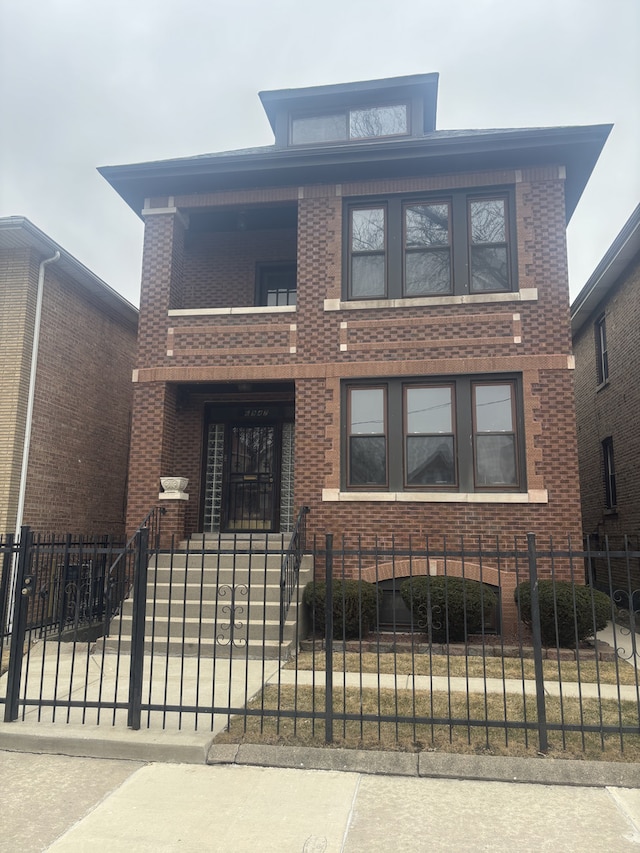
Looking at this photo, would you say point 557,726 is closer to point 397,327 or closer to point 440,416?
point 440,416

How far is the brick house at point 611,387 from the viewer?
1355 cm

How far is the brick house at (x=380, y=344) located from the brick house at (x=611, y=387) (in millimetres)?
2209

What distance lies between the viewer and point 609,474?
1565cm

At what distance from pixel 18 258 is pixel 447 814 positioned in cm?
1141

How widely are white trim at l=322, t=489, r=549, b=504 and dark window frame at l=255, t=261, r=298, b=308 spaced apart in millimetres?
4845

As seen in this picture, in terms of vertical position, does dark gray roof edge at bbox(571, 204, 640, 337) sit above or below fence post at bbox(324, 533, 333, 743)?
above

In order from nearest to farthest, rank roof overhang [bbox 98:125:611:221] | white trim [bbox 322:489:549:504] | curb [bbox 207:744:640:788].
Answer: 1. curb [bbox 207:744:640:788]
2. white trim [bbox 322:489:549:504]
3. roof overhang [bbox 98:125:611:221]

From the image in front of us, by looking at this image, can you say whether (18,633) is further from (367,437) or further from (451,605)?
(367,437)

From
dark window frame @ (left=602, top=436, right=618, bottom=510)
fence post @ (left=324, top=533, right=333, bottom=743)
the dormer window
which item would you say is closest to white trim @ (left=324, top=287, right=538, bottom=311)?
the dormer window

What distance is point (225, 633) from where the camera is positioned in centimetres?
898

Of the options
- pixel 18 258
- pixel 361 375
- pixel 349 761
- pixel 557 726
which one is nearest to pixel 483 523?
pixel 361 375

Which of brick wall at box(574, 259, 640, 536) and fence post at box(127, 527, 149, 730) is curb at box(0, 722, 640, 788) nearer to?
fence post at box(127, 527, 149, 730)

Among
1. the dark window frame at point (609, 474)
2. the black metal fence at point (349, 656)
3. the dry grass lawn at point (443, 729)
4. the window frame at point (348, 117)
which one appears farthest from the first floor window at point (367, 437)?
the dark window frame at point (609, 474)

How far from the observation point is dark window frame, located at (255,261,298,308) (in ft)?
44.2
